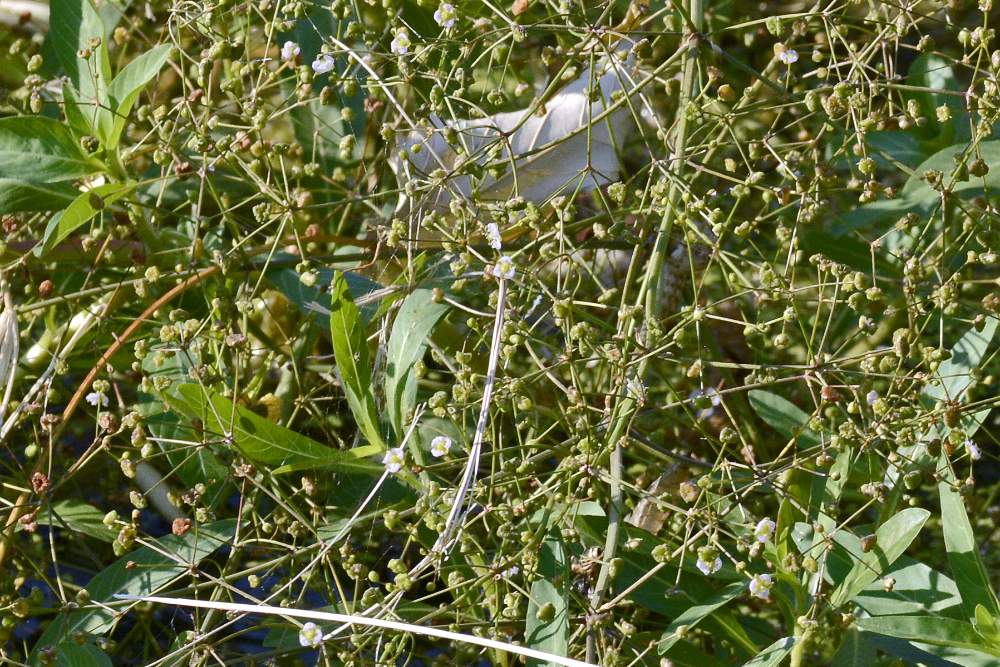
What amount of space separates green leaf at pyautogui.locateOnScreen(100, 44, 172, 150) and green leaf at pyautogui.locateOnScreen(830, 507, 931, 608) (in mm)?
→ 961

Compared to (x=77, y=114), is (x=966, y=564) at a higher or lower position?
lower

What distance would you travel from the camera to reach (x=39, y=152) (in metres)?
1.40

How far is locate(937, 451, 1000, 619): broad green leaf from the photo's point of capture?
1.17 metres

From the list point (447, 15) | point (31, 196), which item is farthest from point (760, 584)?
point (31, 196)

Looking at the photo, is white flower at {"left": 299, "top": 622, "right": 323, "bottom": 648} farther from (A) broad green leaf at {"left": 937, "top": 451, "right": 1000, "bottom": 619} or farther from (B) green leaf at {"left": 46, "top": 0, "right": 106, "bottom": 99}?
(B) green leaf at {"left": 46, "top": 0, "right": 106, "bottom": 99}

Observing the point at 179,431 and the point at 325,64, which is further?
the point at 179,431

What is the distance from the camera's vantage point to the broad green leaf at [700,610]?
44.6 inches

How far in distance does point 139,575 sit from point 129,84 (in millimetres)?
594

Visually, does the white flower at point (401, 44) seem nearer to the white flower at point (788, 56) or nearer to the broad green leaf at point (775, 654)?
the white flower at point (788, 56)

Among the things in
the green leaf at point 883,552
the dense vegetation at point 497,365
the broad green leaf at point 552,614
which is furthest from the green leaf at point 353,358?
the green leaf at point 883,552

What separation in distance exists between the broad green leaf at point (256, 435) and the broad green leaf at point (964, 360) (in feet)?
2.10

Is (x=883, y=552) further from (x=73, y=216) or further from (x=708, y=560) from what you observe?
(x=73, y=216)

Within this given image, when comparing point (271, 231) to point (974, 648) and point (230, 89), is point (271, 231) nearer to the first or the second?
point (230, 89)

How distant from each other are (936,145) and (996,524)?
54cm
